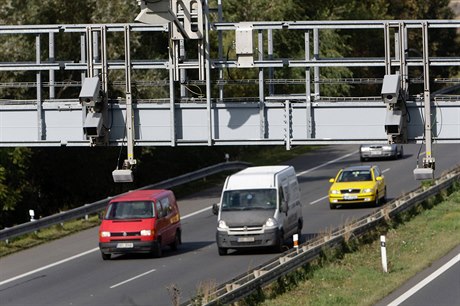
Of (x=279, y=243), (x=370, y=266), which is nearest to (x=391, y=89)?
(x=370, y=266)

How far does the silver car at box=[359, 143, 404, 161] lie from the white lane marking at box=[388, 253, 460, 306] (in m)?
25.6

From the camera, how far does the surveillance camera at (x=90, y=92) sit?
810 inches

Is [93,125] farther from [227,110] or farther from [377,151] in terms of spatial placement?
[377,151]

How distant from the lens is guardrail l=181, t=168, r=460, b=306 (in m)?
24.8

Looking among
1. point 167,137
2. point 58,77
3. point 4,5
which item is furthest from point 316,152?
point 167,137

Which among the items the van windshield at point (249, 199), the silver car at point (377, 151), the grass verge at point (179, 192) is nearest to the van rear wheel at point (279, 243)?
the van windshield at point (249, 199)

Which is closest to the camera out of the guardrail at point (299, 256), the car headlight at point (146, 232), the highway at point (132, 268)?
the guardrail at point (299, 256)

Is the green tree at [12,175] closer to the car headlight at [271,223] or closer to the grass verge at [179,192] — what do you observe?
the grass verge at [179,192]

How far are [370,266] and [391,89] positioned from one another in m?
12.1

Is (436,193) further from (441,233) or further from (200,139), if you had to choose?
(200,139)

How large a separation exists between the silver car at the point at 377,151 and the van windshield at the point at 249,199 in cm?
2529

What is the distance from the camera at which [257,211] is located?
1362 inches

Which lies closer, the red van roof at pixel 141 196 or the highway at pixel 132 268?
the highway at pixel 132 268

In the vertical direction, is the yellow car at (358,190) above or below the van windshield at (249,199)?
below
